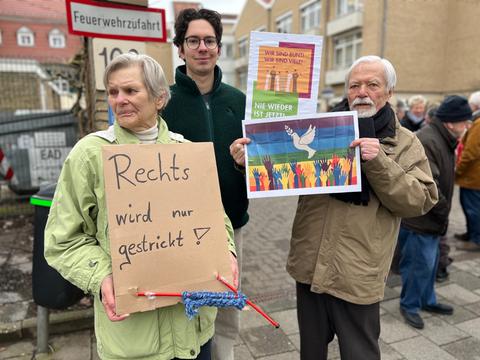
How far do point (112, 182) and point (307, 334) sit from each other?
57.4 inches

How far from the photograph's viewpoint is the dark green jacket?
77.9 inches

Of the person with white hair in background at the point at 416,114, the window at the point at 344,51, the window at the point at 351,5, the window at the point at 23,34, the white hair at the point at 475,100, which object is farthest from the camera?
the window at the point at 344,51

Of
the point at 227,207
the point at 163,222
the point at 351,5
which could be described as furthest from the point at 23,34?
the point at 163,222

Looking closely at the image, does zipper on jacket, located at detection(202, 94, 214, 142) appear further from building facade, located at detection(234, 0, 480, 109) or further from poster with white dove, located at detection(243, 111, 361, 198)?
building facade, located at detection(234, 0, 480, 109)

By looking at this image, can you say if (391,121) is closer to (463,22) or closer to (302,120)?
(302,120)

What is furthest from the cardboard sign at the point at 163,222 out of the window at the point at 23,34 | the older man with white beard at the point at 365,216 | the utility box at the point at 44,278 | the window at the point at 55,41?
the window at the point at 55,41

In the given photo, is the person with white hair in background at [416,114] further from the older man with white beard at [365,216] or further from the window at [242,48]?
the window at [242,48]

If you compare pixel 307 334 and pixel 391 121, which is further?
pixel 307 334

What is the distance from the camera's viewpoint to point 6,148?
21.7ft

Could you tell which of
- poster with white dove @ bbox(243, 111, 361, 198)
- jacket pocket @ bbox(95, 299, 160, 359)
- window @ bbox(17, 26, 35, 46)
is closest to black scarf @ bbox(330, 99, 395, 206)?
poster with white dove @ bbox(243, 111, 361, 198)

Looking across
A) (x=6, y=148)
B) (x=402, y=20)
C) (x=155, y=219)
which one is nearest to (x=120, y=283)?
(x=155, y=219)

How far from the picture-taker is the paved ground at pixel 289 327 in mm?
2785

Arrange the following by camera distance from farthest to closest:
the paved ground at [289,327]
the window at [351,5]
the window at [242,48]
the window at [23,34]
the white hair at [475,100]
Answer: the window at [242,48] → the window at [23,34] → the window at [351,5] → the white hair at [475,100] → the paved ground at [289,327]

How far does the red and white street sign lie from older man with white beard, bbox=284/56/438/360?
214cm
